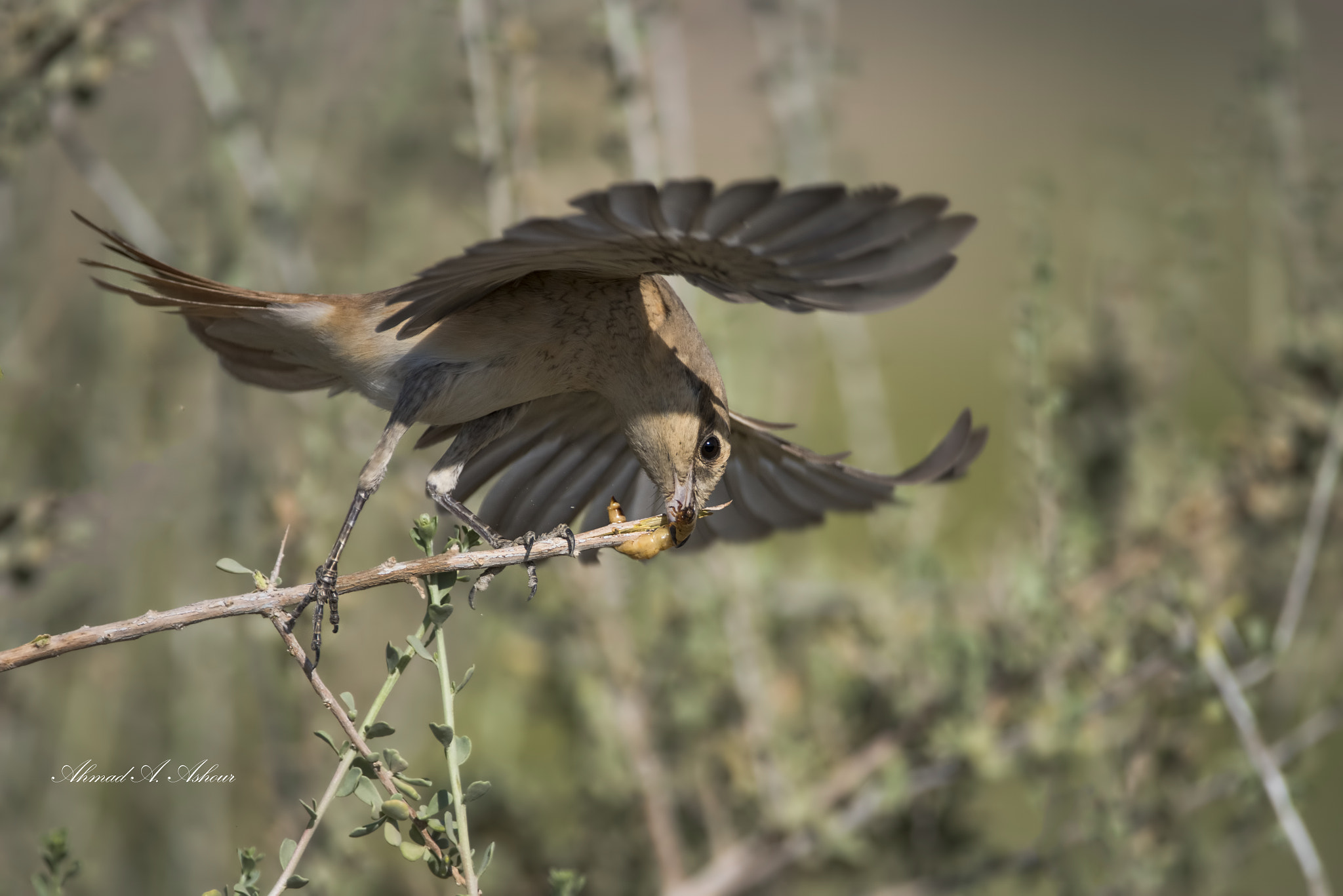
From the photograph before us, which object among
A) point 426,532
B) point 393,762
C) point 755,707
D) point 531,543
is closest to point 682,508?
point 531,543

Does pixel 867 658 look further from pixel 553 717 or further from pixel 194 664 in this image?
pixel 194 664

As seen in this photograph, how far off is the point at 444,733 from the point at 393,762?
0.13 m

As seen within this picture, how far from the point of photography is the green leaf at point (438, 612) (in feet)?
4.72

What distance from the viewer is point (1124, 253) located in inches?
171

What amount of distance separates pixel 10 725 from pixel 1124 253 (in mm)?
4024

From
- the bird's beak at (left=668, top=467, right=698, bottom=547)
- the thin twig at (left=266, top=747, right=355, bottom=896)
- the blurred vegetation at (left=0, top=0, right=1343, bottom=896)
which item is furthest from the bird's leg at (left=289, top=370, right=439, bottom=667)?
the thin twig at (left=266, top=747, right=355, bottom=896)

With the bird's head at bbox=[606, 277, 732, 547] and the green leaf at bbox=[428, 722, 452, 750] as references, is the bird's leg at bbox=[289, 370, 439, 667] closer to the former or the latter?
the bird's head at bbox=[606, 277, 732, 547]

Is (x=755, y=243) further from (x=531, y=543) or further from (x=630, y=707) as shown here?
(x=630, y=707)

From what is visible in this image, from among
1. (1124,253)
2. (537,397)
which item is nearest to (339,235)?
(537,397)

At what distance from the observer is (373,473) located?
7.44 feet

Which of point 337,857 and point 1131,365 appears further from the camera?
point 1131,365

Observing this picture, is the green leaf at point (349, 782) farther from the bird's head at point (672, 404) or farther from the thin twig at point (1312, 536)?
the thin twig at point (1312, 536)

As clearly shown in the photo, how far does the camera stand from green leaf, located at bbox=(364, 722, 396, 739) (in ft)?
4.63

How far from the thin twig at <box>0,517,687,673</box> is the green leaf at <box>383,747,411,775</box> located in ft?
0.70
